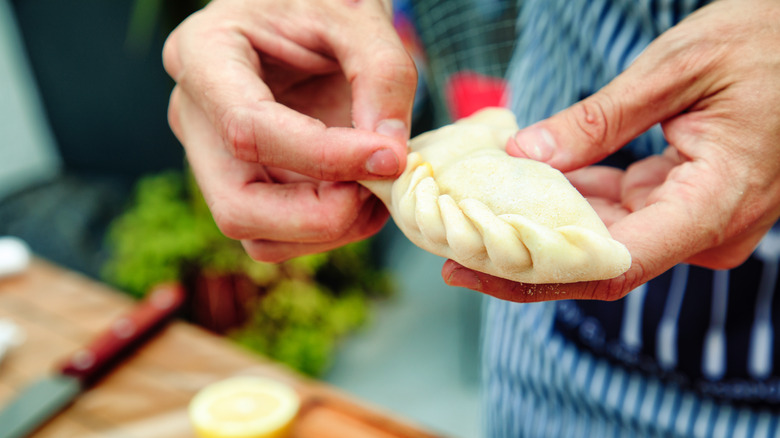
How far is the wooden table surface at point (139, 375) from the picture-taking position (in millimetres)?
1479

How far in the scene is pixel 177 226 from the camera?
3.24 metres

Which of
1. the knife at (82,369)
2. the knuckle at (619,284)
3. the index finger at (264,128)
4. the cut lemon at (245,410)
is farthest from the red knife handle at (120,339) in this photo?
the knuckle at (619,284)

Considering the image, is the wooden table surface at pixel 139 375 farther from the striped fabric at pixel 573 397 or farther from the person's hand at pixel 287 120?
the person's hand at pixel 287 120

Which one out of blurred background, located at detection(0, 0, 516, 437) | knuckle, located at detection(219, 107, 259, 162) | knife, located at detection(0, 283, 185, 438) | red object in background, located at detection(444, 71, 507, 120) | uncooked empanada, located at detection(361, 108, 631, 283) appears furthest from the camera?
blurred background, located at detection(0, 0, 516, 437)

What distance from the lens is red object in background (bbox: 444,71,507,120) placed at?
86.0 inches

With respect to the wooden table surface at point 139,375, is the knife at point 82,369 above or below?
above

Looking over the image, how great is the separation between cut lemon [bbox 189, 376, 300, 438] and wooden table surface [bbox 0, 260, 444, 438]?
13 cm

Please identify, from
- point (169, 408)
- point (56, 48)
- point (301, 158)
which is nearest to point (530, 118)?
point (301, 158)

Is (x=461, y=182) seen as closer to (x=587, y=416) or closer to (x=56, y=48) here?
(x=587, y=416)

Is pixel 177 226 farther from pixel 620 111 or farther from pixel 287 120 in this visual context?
pixel 620 111

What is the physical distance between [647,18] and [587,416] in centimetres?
93

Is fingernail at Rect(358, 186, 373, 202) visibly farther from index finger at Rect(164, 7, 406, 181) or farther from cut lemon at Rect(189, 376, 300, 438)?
cut lemon at Rect(189, 376, 300, 438)

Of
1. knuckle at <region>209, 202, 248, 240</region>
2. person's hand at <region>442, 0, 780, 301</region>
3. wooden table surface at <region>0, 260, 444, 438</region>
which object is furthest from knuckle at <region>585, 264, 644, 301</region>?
wooden table surface at <region>0, 260, 444, 438</region>

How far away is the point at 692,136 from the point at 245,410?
1.18m
